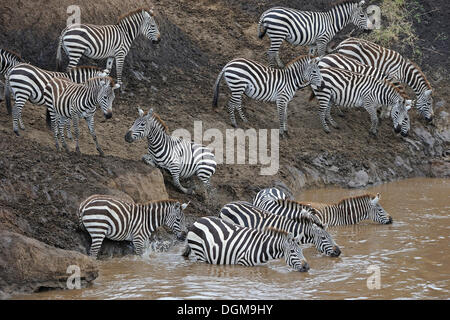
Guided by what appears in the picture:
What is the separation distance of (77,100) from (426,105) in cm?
907

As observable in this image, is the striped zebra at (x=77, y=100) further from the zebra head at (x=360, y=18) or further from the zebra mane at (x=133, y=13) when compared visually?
the zebra head at (x=360, y=18)

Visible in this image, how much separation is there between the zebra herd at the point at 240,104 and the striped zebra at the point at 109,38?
2cm

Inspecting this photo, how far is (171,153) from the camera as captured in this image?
1415cm

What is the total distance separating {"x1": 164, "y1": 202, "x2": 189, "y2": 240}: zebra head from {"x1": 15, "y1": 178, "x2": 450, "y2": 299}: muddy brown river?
259 mm

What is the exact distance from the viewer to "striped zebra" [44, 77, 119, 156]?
44.8ft

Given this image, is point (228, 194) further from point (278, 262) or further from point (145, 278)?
point (145, 278)

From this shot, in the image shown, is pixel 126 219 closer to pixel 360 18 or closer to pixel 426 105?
pixel 426 105

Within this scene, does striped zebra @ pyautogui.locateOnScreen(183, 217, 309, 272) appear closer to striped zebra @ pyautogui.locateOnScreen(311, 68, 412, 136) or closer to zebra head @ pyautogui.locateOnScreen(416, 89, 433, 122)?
striped zebra @ pyautogui.locateOnScreen(311, 68, 412, 136)

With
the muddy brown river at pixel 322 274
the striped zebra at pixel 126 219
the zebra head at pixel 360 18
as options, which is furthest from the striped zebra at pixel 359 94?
the striped zebra at pixel 126 219

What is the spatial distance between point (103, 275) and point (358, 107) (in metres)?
10.1

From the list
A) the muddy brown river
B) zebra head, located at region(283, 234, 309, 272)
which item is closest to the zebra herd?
zebra head, located at region(283, 234, 309, 272)

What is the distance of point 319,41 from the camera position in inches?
776

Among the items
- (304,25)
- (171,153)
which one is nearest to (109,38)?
(171,153)
